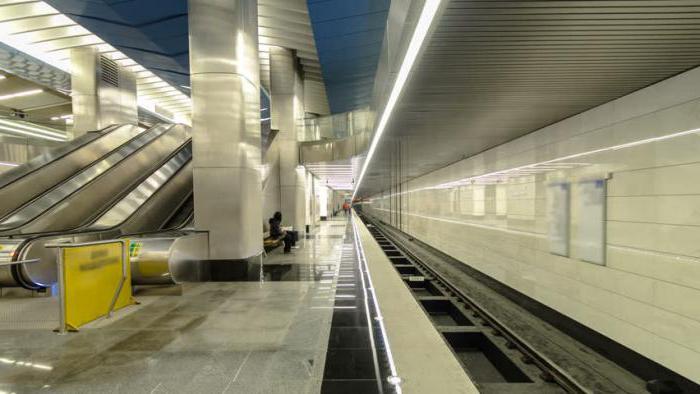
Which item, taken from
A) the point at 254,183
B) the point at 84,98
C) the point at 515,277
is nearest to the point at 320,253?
the point at 254,183

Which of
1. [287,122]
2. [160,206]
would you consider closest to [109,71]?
[287,122]

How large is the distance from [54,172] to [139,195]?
314 cm

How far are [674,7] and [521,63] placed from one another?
1.18m

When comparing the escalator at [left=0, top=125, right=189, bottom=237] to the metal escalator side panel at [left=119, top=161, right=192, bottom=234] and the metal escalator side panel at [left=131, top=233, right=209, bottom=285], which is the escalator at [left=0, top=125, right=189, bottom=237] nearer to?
the metal escalator side panel at [left=119, top=161, right=192, bottom=234]

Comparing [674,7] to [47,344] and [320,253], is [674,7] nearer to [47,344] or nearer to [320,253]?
[47,344]

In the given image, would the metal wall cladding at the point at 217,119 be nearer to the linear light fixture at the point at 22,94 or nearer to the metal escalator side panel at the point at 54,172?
the metal escalator side panel at the point at 54,172

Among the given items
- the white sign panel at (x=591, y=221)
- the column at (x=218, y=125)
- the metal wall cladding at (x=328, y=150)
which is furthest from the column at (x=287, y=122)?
the white sign panel at (x=591, y=221)

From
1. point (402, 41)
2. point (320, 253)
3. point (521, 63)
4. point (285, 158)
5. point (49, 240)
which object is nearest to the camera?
point (521, 63)

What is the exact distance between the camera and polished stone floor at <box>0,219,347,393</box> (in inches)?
117

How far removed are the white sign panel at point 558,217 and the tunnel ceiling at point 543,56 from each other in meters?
1.33

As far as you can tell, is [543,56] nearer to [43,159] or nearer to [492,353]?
[492,353]

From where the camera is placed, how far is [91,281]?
4.59 metres

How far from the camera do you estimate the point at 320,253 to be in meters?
11.0

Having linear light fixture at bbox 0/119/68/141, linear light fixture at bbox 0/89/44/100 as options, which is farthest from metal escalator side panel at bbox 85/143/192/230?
linear light fixture at bbox 0/89/44/100
